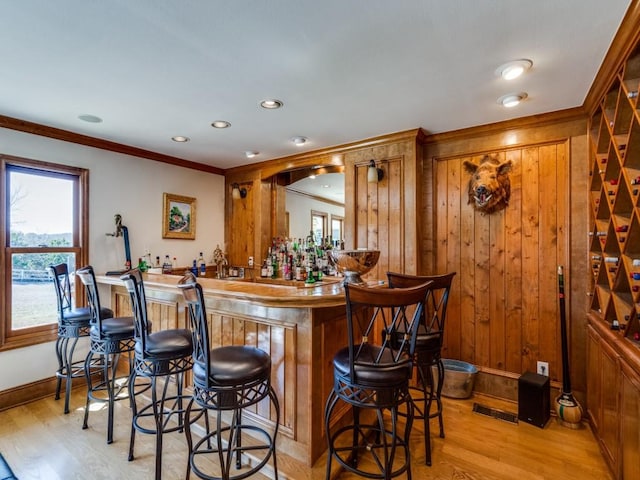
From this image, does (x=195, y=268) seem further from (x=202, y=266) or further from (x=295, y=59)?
(x=295, y=59)

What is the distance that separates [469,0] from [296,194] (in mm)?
4896

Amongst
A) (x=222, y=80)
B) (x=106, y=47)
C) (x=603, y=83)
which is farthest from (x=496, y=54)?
(x=106, y=47)

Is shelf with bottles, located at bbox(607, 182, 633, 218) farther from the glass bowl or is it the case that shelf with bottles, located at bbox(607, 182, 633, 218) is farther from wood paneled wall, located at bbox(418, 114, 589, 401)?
the glass bowl

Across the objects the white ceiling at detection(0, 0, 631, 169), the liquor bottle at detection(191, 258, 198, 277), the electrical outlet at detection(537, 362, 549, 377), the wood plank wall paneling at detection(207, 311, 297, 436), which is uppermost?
the white ceiling at detection(0, 0, 631, 169)

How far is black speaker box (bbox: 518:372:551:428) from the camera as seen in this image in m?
2.53

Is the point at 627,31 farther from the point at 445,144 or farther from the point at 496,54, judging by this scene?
the point at 445,144

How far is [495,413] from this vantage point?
2.73m

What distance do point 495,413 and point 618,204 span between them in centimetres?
185

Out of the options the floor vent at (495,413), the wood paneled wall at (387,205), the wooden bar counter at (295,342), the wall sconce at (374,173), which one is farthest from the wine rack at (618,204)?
the wall sconce at (374,173)

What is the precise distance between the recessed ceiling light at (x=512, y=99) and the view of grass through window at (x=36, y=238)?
4.02m

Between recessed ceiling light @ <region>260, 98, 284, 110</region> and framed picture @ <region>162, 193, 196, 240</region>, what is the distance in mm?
2148

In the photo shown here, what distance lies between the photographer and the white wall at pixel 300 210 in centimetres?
612

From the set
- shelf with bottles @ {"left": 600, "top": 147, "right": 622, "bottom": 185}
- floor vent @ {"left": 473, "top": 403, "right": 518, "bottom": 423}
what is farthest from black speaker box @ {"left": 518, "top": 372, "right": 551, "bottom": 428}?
shelf with bottles @ {"left": 600, "top": 147, "right": 622, "bottom": 185}

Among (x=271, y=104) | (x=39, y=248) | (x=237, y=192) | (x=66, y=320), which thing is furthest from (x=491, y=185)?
(x=39, y=248)
